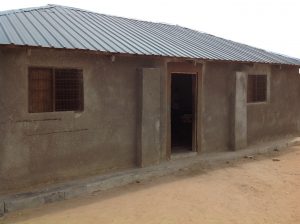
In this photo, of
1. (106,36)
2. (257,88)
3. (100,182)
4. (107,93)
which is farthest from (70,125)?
(257,88)

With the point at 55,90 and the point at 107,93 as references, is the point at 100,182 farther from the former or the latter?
the point at 55,90

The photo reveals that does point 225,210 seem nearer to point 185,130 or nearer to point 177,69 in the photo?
point 177,69

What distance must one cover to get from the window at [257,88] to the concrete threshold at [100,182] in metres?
1.93

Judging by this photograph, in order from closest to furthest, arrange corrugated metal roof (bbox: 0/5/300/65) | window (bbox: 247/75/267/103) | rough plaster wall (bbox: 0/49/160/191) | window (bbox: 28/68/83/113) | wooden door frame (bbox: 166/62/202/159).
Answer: rough plaster wall (bbox: 0/49/160/191)
window (bbox: 28/68/83/113)
corrugated metal roof (bbox: 0/5/300/65)
wooden door frame (bbox: 166/62/202/159)
window (bbox: 247/75/267/103)

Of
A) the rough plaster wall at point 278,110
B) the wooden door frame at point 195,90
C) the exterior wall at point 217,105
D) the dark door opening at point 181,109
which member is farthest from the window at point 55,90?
the rough plaster wall at point 278,110

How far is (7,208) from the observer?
6.86 m

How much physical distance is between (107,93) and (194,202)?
9.99ft

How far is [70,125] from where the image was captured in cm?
830

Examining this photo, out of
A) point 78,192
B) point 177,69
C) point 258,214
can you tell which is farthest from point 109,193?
point 177,69

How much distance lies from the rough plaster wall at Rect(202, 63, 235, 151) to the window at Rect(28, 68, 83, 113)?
4.03m

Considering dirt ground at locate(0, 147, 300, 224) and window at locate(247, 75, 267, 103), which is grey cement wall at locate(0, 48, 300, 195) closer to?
dirt ground at locate(0, 147, 300, 224)

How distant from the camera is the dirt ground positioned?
21.9 ft

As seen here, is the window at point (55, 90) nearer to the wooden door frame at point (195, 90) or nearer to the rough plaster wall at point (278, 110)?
the wooden door frame at point (195, 90)

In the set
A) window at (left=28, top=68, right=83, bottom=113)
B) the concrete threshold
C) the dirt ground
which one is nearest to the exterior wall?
the concrete threshold
